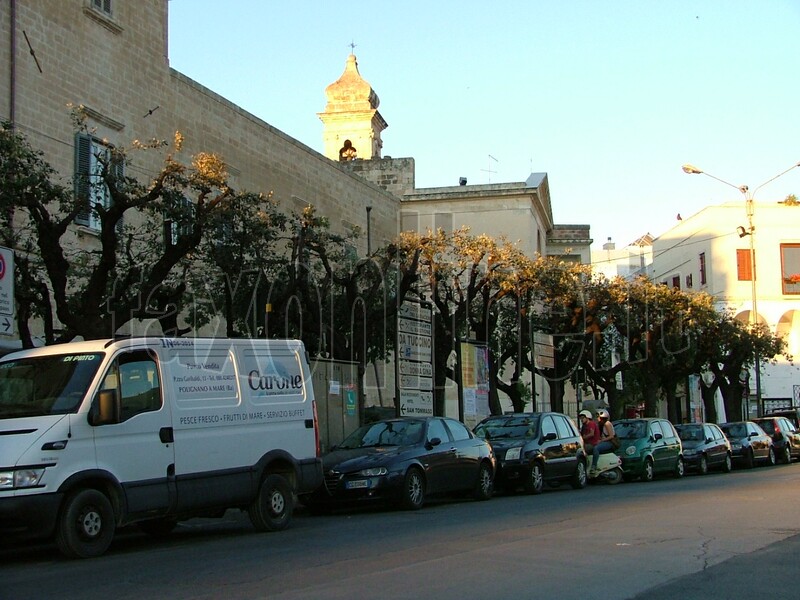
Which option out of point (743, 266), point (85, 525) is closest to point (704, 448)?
point (85, 525)

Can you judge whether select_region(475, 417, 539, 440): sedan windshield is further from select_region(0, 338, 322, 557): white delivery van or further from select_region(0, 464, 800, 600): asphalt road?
select_region(0, 338, 322, 557): white delivery van

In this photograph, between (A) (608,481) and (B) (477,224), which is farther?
(B) (477,224)

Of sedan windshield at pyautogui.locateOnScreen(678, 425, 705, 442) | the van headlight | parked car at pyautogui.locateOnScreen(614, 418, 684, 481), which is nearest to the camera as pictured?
the van headlight

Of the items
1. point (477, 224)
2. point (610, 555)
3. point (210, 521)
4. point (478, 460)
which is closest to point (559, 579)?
point (610, 555)

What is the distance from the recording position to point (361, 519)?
1427 cm

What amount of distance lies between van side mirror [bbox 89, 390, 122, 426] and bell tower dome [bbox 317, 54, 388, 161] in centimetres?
4280

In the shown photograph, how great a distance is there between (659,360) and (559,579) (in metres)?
29.6

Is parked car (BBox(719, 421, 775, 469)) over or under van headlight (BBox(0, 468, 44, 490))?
under

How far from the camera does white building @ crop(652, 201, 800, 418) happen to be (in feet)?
181

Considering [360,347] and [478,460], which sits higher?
[360,347]

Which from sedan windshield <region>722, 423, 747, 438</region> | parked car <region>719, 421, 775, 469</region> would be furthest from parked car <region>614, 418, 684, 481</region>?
sedan windshield <region>722, 423, 747, 438</region>

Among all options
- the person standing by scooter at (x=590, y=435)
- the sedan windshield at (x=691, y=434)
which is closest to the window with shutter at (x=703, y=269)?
the sedan windshield at (x=691, y=434)

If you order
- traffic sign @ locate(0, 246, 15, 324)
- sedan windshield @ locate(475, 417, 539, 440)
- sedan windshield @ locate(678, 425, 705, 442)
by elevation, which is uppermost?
traffic sign @ locate(0, 246, 15, 324)

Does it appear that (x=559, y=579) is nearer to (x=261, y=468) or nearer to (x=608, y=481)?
(x=261, y=468)
